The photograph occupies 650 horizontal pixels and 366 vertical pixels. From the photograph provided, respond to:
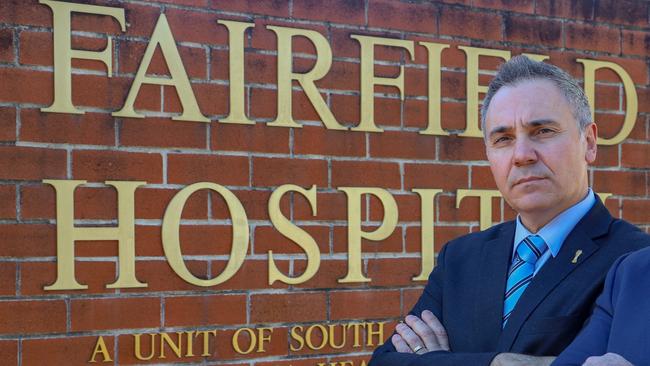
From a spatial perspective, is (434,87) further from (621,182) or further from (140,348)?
(140,348)

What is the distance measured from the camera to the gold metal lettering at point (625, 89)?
3879 mm

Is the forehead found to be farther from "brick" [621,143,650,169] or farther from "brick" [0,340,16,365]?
"brick" [621,143,650,169]

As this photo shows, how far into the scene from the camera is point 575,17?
12.7 ft

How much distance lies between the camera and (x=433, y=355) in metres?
2.24

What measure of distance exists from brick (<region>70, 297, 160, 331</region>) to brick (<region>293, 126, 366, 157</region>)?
2.62ft

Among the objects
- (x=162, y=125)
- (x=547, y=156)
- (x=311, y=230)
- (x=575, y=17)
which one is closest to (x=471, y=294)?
(x=547, y=156)

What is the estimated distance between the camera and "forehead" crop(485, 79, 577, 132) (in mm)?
2207

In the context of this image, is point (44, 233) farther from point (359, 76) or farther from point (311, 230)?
point (359, 76)

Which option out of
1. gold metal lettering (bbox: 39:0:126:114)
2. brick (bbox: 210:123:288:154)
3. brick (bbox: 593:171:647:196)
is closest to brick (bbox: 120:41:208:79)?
gold metal lettering (bbox: 39:0:126:114)

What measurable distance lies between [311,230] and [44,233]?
98cm

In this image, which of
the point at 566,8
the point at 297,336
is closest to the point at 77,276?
the point at 297,336

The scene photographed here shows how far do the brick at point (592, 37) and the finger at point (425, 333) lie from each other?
1927mm

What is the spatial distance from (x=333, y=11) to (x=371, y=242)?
922mm

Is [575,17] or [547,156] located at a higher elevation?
[575,17]
